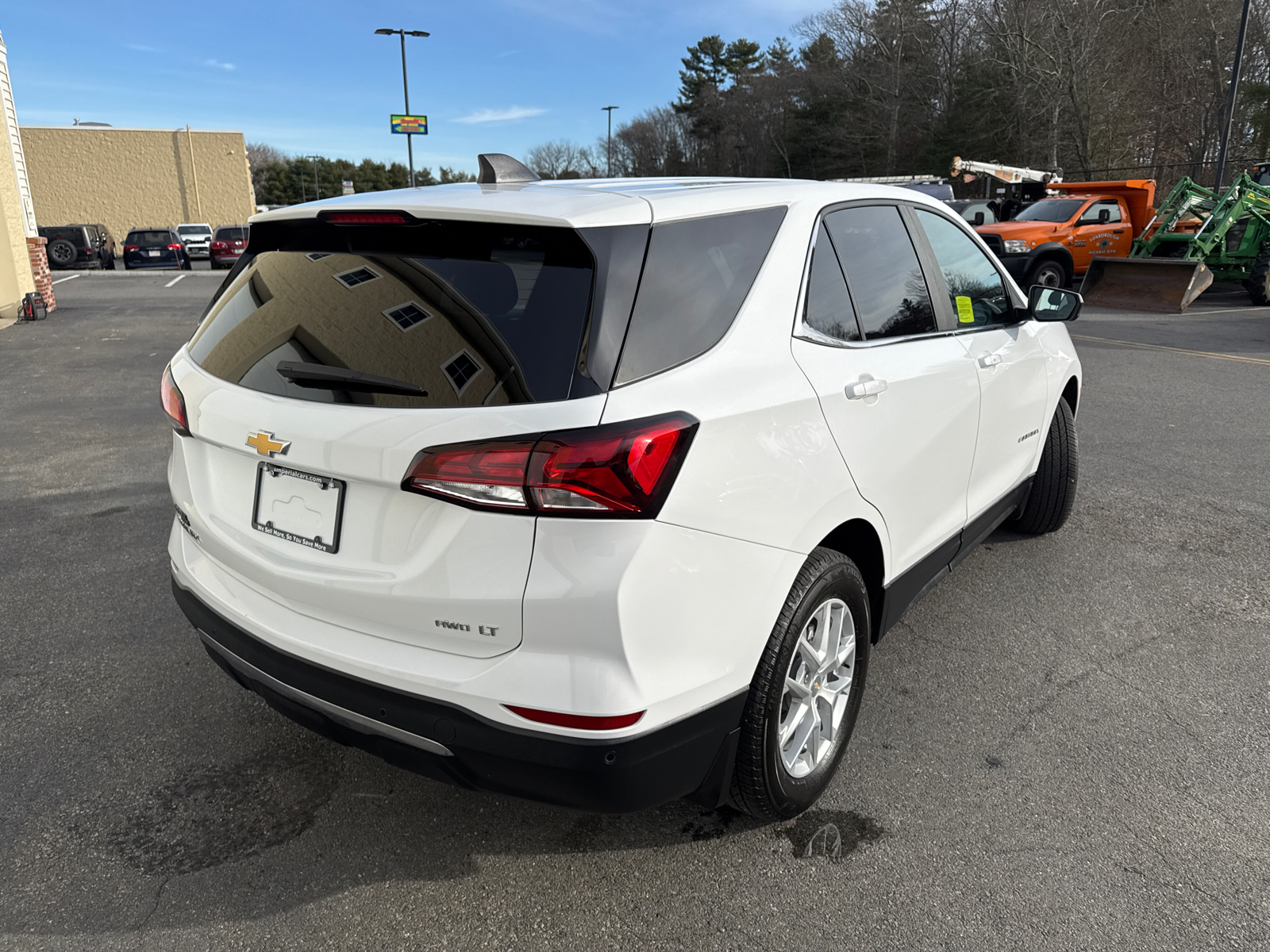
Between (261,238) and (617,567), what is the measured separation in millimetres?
1560

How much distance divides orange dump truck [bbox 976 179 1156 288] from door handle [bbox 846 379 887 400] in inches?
625

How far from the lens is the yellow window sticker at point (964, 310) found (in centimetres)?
342

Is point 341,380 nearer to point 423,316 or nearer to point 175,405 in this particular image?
point 423,316

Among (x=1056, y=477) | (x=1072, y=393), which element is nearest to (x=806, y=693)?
(x=1056, y=477)

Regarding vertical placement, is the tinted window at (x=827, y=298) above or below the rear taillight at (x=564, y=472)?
above

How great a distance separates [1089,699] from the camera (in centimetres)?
325

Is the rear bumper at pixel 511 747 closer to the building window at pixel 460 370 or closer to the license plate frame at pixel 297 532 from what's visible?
the license plate frame at pixel 297 532

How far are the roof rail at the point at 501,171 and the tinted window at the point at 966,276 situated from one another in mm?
1500

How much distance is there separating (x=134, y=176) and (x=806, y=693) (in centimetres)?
5879

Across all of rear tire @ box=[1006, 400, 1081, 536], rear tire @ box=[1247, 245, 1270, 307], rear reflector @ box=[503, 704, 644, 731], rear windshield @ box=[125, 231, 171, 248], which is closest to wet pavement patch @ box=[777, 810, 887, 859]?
Result: rear reflector @ box=[503, 704, 644, 731]

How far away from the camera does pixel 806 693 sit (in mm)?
2482

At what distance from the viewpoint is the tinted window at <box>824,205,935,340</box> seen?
279 cm

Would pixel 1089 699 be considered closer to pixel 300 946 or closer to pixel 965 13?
pixel 300 946

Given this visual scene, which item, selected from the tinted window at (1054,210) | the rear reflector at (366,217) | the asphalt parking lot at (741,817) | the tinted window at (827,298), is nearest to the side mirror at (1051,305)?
the asphalt parking lot at (741,817)
